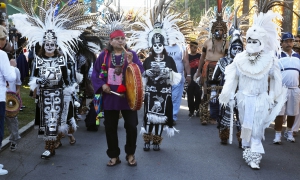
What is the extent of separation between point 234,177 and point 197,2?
57.7 m

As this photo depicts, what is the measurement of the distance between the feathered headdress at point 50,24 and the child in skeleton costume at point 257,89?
2.58m

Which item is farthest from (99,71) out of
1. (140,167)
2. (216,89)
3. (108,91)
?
(216,89)

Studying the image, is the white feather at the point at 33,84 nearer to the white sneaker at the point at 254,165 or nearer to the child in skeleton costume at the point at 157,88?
the child in skeleton costume at the point at 157,88

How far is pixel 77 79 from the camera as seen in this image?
8133 millimetres

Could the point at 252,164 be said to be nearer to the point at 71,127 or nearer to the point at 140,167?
the point at 140,167

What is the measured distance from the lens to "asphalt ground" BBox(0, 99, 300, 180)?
618 centimetres

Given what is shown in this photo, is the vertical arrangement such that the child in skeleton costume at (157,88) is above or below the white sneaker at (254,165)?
above

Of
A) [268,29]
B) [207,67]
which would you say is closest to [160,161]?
[268,29]

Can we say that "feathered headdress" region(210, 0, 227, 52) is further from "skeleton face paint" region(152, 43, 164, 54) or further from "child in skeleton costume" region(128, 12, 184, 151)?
"skeleton face paint" region(152, 43, 164, 54)

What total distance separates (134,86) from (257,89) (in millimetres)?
1782

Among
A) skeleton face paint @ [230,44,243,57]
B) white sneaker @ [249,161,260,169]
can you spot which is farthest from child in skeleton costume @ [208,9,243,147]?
white sneaker @ [249,161,260,169]

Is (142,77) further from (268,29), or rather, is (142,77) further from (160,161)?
(268,29)

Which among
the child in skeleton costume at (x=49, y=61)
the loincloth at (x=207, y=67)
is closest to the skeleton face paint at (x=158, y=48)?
the child in skeleton costume at (x=49, y=61)

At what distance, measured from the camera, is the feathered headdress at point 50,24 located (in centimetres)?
716
